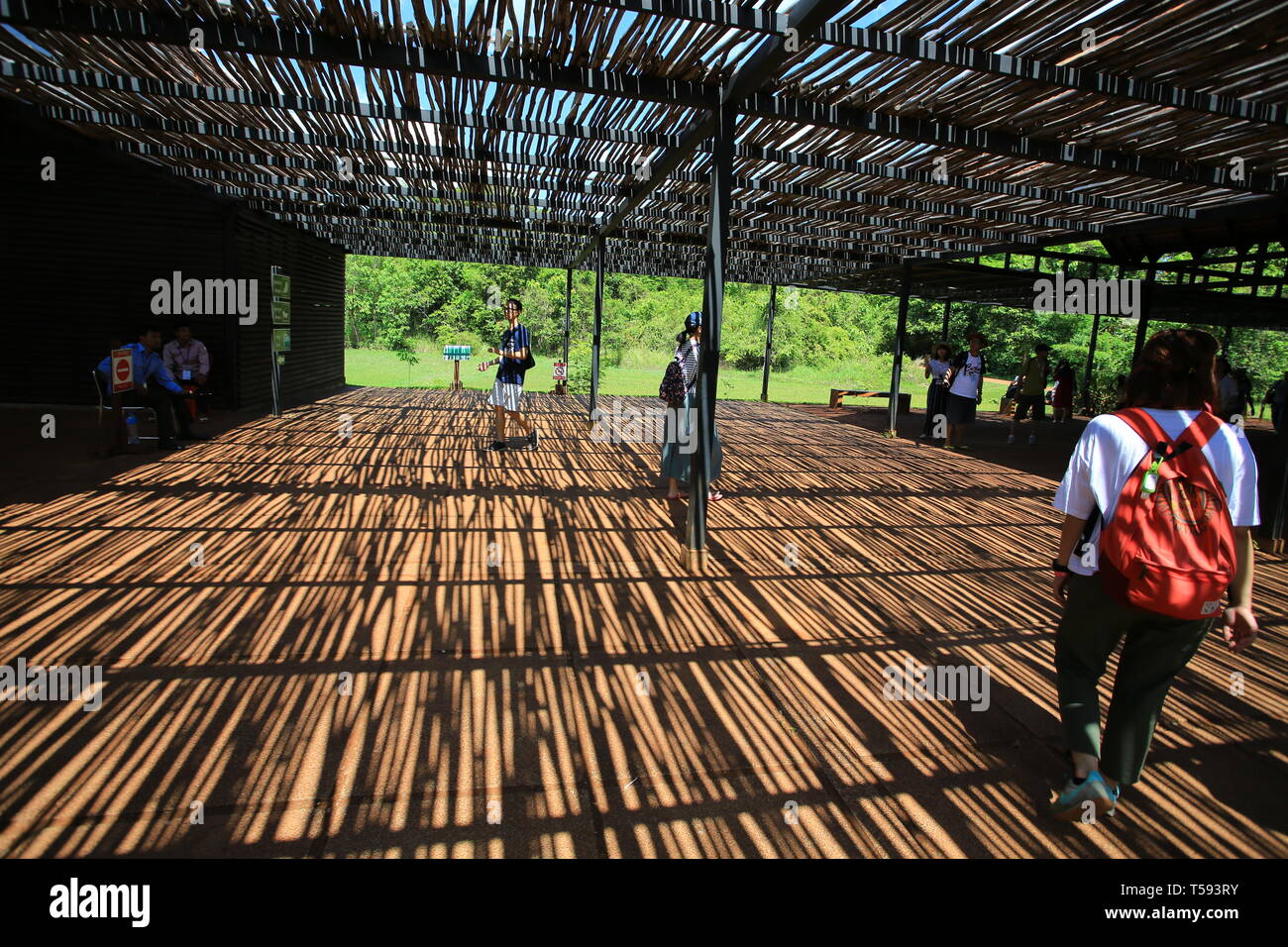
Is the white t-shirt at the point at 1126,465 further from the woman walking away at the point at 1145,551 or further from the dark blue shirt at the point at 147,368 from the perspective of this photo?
the dark blue shirt at the point at 147,368

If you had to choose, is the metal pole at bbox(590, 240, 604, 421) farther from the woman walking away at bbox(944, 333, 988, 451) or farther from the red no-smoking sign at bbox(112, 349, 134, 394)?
the red no-smoking sign at bbox(112, 349, 134, 394)

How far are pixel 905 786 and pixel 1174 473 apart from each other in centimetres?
135

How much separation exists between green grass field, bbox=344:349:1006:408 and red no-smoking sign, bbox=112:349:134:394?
409 inches

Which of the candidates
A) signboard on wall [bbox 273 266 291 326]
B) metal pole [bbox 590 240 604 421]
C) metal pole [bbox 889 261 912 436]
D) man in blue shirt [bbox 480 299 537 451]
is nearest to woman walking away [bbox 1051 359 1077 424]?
metal pole [bbox 889 261 912 436]

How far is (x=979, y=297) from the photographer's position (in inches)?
712

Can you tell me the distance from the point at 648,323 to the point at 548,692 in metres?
28.9

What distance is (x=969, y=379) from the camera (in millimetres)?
9930

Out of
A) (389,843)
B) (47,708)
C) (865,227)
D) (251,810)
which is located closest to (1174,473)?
(389,843)

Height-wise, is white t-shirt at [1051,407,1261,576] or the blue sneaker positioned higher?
white t-shirt at [1051,407,1261,576]

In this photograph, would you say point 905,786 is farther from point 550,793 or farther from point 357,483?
point 357,483

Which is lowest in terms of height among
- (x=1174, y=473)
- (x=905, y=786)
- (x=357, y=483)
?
(x=905, y=786)

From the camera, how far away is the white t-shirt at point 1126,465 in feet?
6.97

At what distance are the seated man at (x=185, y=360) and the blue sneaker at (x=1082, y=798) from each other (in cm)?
931

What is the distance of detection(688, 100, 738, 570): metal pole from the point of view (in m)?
4.56
